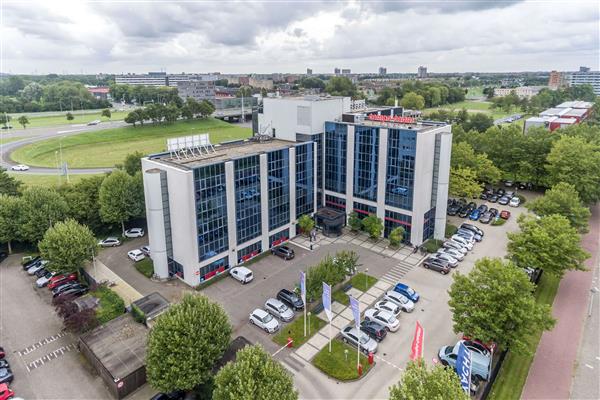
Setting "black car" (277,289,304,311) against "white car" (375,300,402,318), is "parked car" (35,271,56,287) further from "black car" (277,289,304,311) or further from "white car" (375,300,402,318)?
"white car" (375,300,402,318)

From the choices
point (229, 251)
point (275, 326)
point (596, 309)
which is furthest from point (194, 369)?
point (596, 309)

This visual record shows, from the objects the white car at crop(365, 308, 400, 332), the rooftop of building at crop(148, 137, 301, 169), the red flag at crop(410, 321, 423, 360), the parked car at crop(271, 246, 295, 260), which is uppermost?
the rooftop of building at crop(148, 137, 301, 169)

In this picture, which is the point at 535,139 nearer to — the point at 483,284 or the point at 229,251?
the point at 483,284

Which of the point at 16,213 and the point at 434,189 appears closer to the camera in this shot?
the point at 16,213

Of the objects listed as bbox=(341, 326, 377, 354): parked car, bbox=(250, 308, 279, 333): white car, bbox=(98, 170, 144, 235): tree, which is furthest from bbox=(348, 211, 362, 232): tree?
bbox=(98, 170, 144, 235): tree

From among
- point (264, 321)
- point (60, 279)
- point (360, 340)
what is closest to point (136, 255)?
point (60, 279)

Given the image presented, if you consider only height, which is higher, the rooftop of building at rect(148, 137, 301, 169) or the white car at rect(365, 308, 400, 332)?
the rooftop of building at rect(148, 137, 301, 169)

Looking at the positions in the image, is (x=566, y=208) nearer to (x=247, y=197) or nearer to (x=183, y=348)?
(x=247, y=197)
